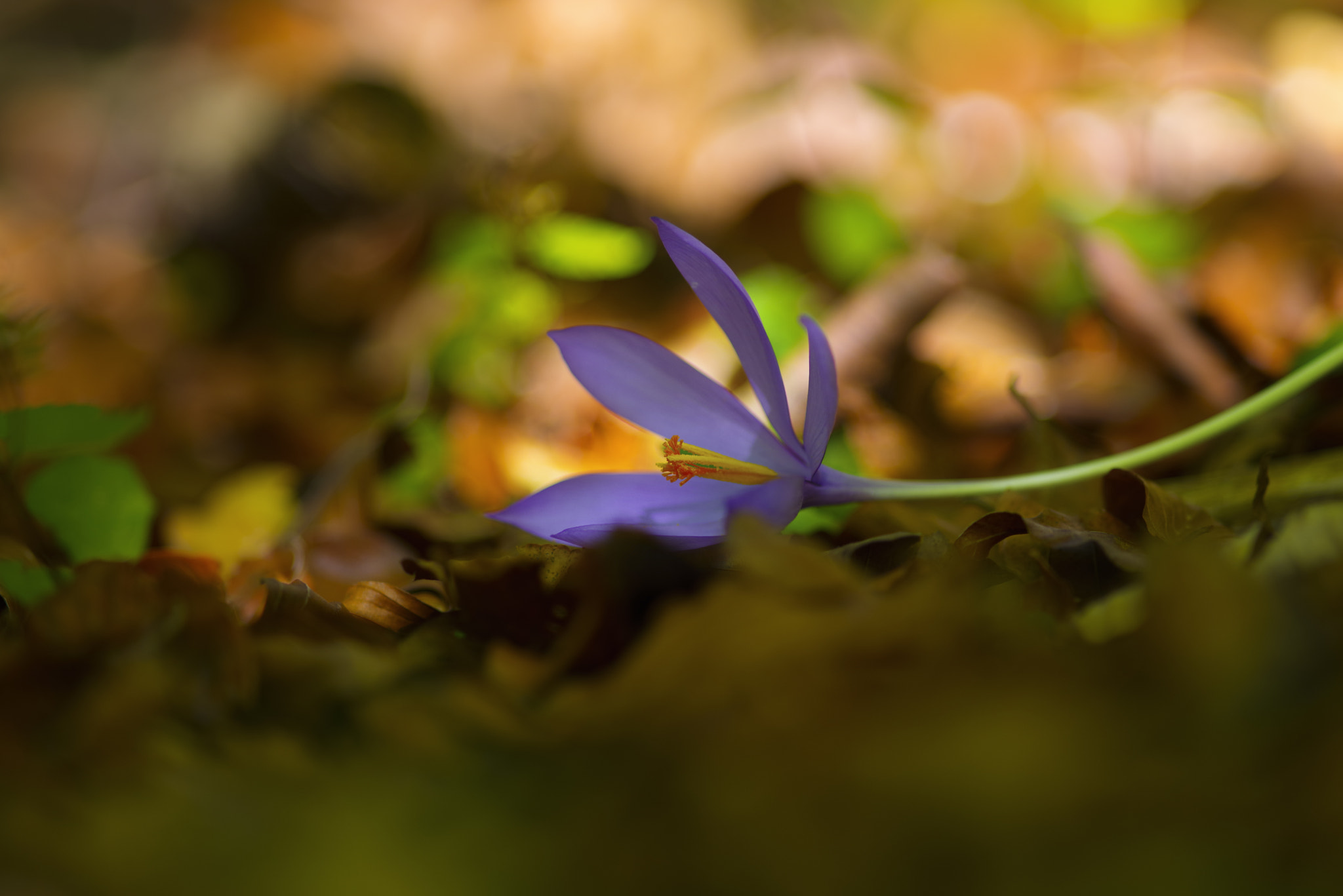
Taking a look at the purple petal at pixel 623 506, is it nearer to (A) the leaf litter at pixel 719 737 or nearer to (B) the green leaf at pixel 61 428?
(A) the leaf litter at pixel 719 737

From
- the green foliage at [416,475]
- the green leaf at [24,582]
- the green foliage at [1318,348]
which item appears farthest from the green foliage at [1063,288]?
the green leaf at [24,582]

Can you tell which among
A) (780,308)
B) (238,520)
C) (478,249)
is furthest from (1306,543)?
(478,249)

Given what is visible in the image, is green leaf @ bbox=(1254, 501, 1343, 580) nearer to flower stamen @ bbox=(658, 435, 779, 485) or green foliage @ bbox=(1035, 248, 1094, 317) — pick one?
flower stamen @ bbox=(658, 435, 779, 485)

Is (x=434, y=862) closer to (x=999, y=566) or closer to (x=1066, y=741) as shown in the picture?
(x=1066, y=741)

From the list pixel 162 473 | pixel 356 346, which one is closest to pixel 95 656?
pixel 162 473

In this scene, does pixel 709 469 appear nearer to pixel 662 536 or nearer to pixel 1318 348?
pixel 662 536
